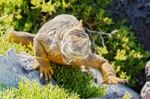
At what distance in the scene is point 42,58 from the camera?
436 centimetres

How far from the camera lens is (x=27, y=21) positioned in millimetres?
6191

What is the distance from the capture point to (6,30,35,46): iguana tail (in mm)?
4871

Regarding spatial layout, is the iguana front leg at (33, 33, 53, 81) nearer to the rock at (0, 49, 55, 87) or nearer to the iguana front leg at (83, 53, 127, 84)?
the rock at (0, 49, 55, 87)

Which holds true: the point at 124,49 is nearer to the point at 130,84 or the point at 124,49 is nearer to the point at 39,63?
the point at 130,84

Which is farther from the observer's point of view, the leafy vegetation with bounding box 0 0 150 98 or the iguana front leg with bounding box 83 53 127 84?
the leafy vegetation with bounding box 0 0 150 98

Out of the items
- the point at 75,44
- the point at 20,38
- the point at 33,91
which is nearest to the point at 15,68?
the point at 33,91

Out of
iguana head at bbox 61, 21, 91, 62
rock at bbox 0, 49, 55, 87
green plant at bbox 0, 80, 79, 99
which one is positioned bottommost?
green plant at bbox 0, 80, 79, 99

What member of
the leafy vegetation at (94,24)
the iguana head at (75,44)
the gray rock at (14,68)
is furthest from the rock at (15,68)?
the leafy vegetation at (94,24)

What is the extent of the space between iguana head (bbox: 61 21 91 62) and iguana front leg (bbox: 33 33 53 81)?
1.06ft

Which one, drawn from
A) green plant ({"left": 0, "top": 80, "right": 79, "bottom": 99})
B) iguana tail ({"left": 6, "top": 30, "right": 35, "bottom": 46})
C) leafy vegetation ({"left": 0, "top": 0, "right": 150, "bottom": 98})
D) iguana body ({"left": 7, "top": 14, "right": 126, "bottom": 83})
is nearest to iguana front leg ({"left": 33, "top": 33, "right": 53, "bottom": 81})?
iguana body ({"left": 7, "top": 14, "right": 126, "bottom": 83})

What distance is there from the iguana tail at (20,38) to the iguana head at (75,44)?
2.78 feet

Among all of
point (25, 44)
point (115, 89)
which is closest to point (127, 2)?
point (115, 89)

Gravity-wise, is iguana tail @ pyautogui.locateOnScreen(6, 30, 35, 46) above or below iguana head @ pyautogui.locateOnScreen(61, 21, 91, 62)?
below

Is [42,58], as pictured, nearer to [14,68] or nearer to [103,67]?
[14,68]
